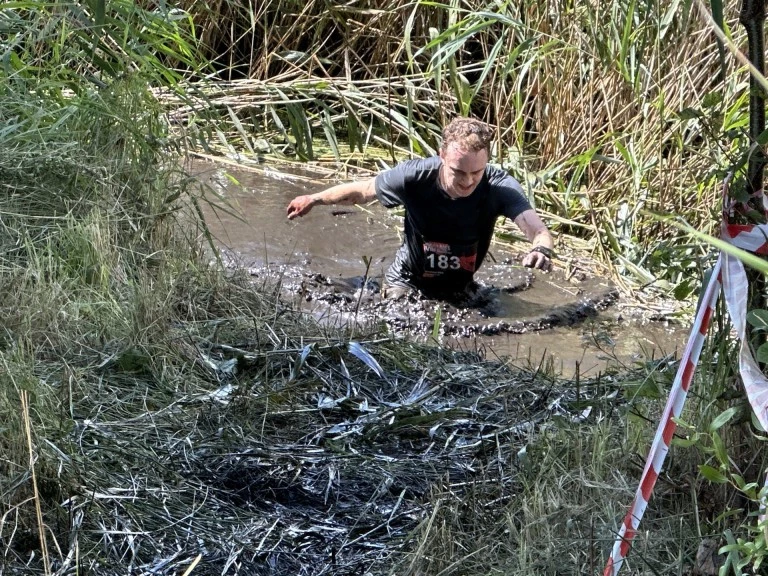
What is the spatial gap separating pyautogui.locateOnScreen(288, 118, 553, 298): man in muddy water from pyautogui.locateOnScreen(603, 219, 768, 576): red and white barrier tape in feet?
12.0

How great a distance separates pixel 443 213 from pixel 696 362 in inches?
158

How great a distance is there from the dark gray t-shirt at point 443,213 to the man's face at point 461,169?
7cm

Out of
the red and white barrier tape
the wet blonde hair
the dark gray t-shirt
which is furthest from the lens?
the dark gray t-shirt

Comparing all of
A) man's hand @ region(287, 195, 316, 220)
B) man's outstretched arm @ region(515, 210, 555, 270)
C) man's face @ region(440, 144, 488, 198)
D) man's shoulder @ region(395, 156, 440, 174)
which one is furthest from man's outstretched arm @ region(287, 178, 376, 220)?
man's outstretched arm @ region(515, 210, 555, 270)

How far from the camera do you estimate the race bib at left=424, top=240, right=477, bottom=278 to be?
629 centimetres

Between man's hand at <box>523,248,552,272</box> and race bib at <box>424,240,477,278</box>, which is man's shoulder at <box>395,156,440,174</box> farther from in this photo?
man's hand at <box>523,248,552,272</box>

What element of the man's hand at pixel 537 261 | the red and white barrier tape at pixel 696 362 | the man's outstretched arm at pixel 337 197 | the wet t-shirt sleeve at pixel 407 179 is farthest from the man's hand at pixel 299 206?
the red and white barrier tape at pixel 696 362

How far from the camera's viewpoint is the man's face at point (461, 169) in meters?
5.94

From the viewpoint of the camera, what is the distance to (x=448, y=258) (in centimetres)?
632

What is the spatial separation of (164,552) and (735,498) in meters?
1.39

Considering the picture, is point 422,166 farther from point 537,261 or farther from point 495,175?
point 537,261

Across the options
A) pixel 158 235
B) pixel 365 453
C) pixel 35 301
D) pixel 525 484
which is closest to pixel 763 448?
pixel 525 484

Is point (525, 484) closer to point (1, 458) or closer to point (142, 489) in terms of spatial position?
point (142, 489)

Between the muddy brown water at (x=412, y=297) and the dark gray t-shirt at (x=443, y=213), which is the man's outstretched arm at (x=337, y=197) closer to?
the dark gray t-shirt at (x=443, y=213)
